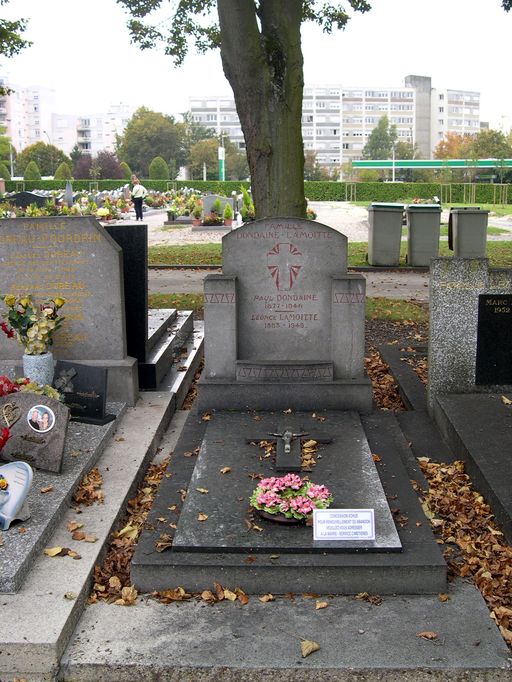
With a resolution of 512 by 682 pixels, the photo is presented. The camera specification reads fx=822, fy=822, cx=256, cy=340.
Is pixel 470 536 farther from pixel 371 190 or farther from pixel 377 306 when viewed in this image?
pixel 371 190

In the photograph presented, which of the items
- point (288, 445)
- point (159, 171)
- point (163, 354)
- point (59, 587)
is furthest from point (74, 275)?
point (159, 171)

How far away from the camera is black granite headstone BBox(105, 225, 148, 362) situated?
797cm

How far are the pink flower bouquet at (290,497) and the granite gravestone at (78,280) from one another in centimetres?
274

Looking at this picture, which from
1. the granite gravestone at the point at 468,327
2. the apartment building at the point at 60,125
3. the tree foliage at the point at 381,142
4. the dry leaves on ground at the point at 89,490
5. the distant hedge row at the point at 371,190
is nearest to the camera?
the dry leaves on ground at the point at 89,490

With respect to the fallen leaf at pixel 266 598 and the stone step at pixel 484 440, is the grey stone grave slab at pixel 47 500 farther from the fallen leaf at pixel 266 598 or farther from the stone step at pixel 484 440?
the stone step at pixel 484 440

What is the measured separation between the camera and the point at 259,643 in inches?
151

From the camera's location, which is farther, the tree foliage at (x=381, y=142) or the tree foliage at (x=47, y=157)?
the tree foliage at (x=381, y=142)

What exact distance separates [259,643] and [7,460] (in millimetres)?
2437

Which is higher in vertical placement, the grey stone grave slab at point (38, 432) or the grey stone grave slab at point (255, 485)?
the grey stone grave slab at point (38, 432)

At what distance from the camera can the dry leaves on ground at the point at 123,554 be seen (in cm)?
434

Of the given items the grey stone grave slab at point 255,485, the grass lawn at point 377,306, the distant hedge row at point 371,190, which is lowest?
the grey stone grave slab at point 255,485

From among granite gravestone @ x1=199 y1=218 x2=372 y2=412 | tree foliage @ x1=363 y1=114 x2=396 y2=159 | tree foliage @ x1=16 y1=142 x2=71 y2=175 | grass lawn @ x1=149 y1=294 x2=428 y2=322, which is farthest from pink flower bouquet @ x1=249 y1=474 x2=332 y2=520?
tree foliage @ x1=363 y1=114 x2=396 y2=159

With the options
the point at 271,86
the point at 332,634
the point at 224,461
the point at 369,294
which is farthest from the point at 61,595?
the point at 369,294

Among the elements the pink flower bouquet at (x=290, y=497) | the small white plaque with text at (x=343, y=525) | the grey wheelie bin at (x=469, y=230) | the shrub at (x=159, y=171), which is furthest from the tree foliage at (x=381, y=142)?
the small white plaque with text at (x=343, y=525)
